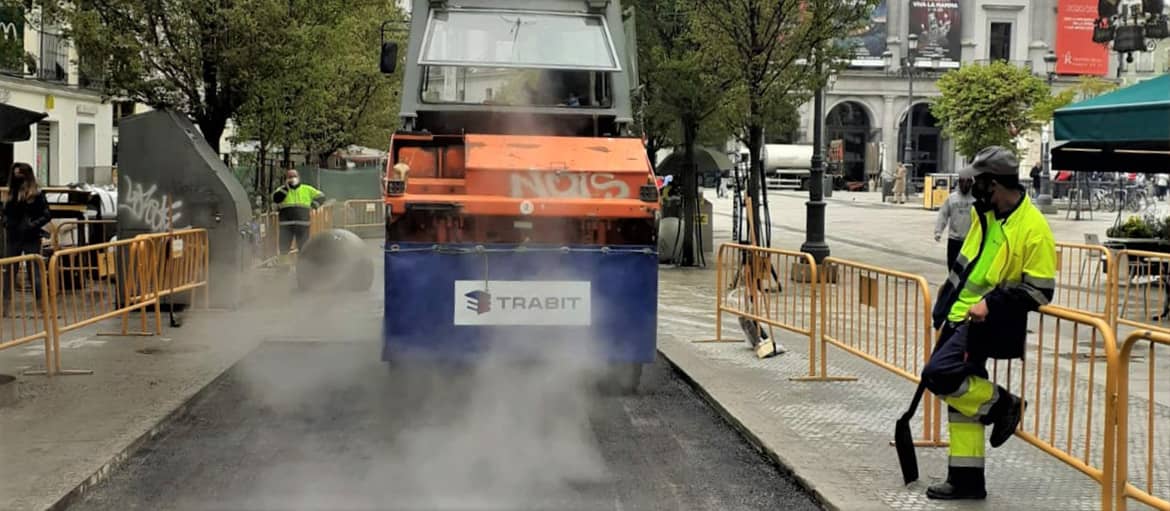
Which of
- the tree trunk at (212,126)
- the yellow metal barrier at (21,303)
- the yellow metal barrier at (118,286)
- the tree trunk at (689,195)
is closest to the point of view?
Answer: the yellow metal barrier at (21,303)

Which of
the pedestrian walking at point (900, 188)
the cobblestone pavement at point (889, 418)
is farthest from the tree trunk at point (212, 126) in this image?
the pedestrian walking at point (900, 188)

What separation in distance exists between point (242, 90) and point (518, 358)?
309 inches

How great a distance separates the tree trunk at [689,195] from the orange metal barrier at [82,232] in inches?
357

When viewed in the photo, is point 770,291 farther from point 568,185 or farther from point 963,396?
point 963,396

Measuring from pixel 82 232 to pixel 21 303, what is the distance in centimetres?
761

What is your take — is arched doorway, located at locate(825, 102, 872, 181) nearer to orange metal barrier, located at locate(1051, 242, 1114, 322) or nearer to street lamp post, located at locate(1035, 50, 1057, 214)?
street lamp post, located at locate(1035, 50, 1057, 214)

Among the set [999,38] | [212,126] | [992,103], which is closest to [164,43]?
[212,126]

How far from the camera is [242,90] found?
47.8ft

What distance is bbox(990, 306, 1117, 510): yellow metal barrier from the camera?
4.97m

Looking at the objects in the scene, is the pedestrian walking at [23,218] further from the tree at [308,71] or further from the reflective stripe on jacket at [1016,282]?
the reflective stripe on jacket at [1016,282]

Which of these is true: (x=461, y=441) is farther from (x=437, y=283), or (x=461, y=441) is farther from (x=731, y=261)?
(x=731, y=261)

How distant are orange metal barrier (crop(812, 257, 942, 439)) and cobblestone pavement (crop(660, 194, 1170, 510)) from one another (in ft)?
1.17

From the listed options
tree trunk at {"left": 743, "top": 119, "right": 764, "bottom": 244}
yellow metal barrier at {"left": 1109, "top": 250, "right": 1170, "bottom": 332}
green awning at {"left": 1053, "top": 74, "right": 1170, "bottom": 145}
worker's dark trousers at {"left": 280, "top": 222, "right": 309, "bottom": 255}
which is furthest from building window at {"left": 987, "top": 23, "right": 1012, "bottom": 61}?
yellow metal barrier at {"left": 1109, "top": 250, "right": 1170, "bottom": 332}

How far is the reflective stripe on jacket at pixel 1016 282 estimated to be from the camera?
5566 mm
